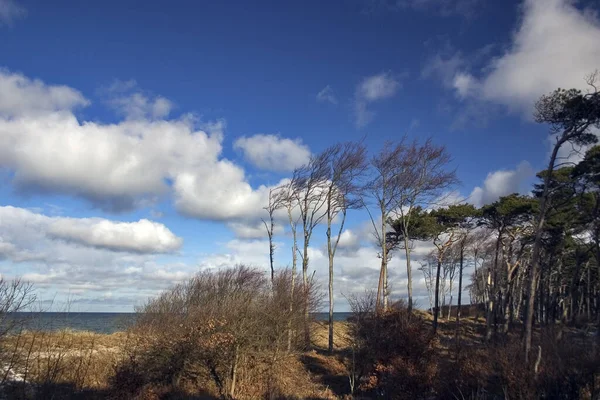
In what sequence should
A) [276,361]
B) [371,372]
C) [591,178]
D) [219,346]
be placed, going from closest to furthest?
[219,346]
[371,372]
[276,361]
[591,178]

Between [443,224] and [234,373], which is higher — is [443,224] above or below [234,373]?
above

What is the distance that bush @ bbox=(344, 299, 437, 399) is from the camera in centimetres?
1498

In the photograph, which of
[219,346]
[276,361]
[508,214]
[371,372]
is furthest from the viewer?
[508,214]

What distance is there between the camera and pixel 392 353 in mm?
16484

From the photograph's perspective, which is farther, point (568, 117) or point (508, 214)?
point (508, 214)

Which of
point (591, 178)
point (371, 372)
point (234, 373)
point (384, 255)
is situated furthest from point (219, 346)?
point (591, 178)

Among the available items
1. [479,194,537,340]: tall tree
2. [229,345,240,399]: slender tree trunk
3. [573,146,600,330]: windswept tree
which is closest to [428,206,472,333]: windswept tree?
[479,194,537,340]: tall tree

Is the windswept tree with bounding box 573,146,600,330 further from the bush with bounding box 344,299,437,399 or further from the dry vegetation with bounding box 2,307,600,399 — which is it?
the bush with bounding box 344,299,437,399

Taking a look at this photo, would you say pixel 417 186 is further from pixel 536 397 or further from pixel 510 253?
pixel 536 397

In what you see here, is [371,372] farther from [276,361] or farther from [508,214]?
[508,214]

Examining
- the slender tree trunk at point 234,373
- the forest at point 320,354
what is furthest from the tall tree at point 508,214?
the slender tree trunk at point 234,373

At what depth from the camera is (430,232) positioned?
97.6 feet

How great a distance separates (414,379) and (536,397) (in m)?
4.27

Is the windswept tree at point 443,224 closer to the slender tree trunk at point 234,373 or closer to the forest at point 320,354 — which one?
the forest at point 320,354
